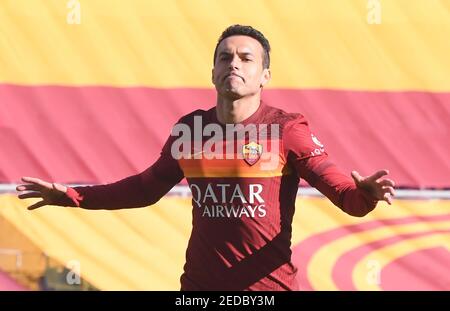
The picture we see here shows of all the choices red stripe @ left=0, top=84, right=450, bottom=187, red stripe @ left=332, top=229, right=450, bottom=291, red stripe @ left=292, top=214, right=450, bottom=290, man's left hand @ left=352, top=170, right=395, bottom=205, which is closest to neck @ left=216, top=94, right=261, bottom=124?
man's left hand @ left=352, top=170, right=395, bottom=205

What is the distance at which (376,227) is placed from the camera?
4.32 m

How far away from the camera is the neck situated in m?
3.32

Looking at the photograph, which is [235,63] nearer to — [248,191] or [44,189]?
[248,191]

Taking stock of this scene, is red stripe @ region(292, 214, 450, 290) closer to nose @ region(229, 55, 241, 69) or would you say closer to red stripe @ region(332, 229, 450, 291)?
red stripe @ region(332, 229, 450, 291)

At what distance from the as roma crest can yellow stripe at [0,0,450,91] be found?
1064mm

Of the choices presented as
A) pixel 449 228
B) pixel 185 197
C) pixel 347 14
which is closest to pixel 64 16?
pixel 185 197

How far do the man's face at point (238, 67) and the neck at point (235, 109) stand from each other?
24 millimetres

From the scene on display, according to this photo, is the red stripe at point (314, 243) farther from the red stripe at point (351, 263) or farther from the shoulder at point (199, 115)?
the shoulder at point (199, 115)

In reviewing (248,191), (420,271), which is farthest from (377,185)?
(420,271)
